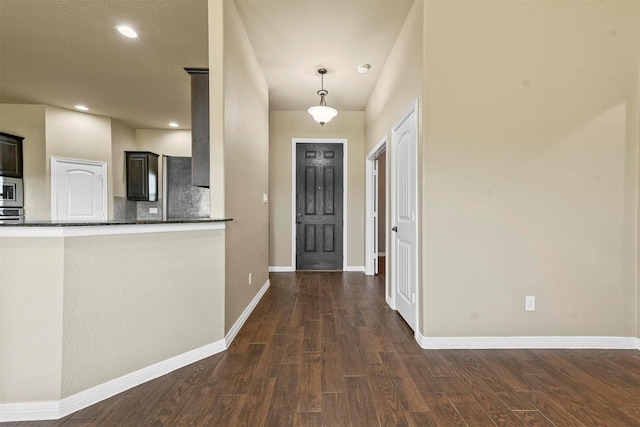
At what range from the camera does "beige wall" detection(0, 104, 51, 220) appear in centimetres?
466

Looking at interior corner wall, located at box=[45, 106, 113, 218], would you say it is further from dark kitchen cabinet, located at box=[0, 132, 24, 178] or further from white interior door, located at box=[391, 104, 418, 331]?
white interior door, located at box=[391, 104, 418, 331]

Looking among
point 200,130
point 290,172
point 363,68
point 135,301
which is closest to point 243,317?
point 135,301

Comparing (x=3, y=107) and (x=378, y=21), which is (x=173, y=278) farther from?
(x=3, y=107)

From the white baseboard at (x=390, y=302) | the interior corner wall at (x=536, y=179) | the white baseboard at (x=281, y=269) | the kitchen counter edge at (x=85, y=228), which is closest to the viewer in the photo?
the kitchen counter edge at (x=85, y=228)

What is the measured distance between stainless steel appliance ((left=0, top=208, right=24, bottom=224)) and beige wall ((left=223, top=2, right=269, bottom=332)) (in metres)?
4.05

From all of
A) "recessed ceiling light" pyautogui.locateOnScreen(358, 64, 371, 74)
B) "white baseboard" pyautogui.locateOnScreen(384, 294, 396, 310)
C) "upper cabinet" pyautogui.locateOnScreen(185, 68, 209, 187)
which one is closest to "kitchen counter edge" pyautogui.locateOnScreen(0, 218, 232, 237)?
"upper cabinet" pyautogui.locateOnScreen(185, 68, 209, 187)

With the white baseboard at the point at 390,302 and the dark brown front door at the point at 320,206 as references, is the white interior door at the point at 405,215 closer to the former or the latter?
the white baseboard at the point at 390,302

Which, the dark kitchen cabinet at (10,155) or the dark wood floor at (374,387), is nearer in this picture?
the dark wood floor at (374,387)

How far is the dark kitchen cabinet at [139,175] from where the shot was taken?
5621mm

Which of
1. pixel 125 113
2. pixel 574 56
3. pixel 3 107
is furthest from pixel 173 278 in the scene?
pixel 3 107

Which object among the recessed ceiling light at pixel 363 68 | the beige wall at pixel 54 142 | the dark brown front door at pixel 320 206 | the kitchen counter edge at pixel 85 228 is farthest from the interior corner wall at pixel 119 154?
the recessed ceiling light at pixel 363 68

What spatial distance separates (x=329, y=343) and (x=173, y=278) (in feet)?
4.21

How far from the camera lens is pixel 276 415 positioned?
149 centimetres

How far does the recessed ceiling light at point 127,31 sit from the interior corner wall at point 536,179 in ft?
9.29
